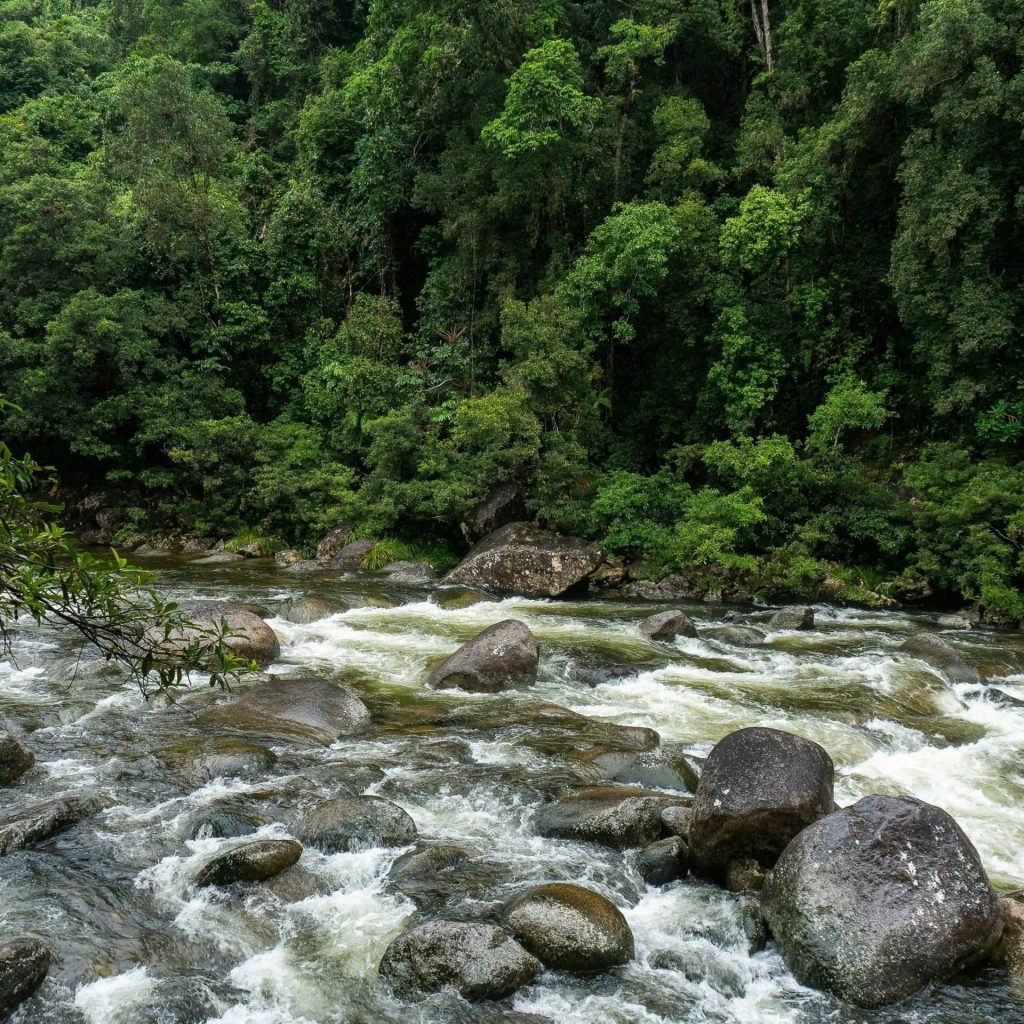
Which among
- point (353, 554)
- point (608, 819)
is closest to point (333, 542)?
point (353, 554)

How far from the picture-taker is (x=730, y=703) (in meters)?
9.75

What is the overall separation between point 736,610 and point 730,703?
6.35 meters

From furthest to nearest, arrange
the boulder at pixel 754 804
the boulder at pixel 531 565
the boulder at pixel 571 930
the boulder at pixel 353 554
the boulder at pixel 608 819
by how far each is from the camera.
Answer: the boulder at pixel 353 554
the boulder at pixel 531 565
the boulder at pixel 608 819
the boulder at pixel 754 804
the boulder at pixel 571 930

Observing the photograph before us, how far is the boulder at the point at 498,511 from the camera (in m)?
19.1

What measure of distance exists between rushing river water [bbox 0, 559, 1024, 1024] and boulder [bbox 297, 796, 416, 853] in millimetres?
123

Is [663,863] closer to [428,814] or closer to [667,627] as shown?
[428,814]

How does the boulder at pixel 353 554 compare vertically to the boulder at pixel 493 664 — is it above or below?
below

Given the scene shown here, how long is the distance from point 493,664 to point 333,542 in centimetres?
1158

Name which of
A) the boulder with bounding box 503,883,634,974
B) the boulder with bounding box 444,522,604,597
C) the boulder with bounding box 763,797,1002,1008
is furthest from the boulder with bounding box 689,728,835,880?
the boulder with bounding box 444,522,604,597

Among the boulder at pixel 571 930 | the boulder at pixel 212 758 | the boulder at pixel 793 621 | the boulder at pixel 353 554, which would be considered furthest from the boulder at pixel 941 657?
the boulder at pixel 353 554

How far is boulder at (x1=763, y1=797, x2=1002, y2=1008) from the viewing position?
4.79 meters

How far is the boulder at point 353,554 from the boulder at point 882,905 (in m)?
15.6

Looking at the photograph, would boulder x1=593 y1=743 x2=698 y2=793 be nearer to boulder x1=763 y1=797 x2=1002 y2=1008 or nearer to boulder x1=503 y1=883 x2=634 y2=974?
boulder x1=763 y1=797 x2=1002 y2=1008

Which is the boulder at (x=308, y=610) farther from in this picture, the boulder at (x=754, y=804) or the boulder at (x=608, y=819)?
the boulder at (x=754, y=804)
